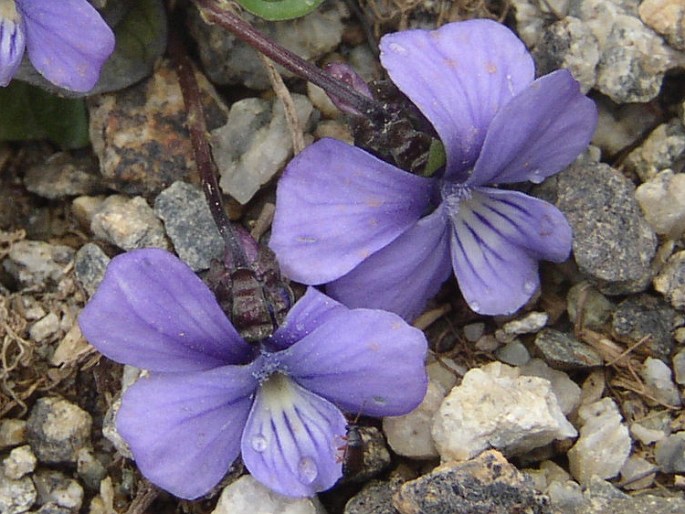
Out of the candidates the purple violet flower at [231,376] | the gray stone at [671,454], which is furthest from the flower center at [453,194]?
the gray stone at [671,454]

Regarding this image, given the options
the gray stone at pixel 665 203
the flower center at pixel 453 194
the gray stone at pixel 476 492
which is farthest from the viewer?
the gray stone at pixel 665 203

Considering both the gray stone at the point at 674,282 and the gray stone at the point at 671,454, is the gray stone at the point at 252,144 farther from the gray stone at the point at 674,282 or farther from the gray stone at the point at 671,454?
the gray stone at the point at 671,454

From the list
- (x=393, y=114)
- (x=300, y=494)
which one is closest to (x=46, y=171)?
(x=393, y=114)

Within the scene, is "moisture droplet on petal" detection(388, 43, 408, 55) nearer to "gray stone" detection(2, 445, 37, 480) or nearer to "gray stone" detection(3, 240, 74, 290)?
"gray stone" detection(3, 240, 74, 290)

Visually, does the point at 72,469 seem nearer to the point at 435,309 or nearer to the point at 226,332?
the point at 226,332

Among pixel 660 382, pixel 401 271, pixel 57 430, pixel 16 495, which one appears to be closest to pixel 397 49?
pixel 401 271

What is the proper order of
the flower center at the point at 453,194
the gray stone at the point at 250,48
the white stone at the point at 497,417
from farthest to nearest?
the gray stone at the point at 250,48, the flower center at the point at 453,194, the white stone at the point at 497,417

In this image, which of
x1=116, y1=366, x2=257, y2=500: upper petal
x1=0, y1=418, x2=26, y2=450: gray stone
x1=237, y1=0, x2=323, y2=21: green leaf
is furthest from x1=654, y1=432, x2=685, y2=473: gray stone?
x1=0, y1=418, x2=26, y2=450: gray stone
